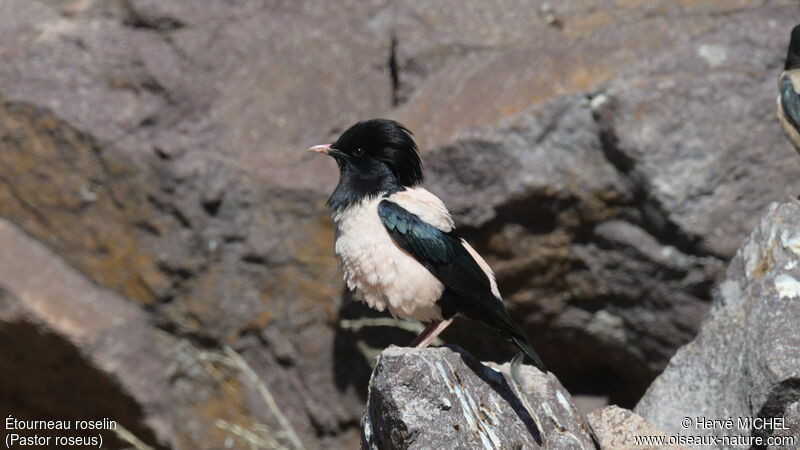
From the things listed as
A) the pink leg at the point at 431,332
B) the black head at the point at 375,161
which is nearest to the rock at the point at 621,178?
the black head at the point at 375,161

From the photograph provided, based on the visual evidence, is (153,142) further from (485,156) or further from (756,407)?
(756,407)

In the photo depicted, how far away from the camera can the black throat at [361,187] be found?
18.2ft

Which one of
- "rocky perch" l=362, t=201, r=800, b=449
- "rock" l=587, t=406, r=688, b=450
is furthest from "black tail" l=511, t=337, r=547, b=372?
"rock" l=587, t=406, r=688, b=450

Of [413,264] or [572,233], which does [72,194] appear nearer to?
[572,233]

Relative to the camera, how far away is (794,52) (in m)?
7.11

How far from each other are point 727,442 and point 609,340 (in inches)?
96.5

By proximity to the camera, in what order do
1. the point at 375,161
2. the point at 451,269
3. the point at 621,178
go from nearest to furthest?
the point at 451,269
the point at 375,161
the point at 621,178

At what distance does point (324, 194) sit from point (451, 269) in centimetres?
270

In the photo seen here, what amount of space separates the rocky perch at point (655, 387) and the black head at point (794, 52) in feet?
4.75

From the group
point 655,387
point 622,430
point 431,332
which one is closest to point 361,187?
point 431,332

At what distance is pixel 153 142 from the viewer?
818cm

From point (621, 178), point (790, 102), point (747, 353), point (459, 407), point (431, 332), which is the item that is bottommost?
point (459, 407)

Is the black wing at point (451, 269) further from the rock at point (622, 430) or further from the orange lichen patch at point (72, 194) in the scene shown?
the orange lichen patch at point (72, 194)

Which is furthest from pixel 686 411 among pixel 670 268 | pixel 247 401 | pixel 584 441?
pixel 247 401
